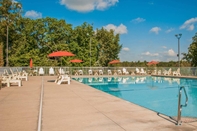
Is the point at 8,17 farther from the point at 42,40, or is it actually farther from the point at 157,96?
the point at 157,96

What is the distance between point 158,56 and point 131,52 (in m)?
4.89

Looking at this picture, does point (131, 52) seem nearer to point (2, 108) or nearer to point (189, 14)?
point (189, 14)

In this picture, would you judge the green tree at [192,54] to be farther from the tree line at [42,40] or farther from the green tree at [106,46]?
the green tree at [106,46]

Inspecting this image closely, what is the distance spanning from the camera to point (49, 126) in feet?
12.9

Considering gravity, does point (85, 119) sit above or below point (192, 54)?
below

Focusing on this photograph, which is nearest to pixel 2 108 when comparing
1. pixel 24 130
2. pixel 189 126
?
pixel 24 130

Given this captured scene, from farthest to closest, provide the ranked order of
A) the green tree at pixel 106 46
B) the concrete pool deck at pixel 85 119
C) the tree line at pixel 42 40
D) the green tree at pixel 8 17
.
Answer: the green tree at pixel 106 46 < the green tree at pixel 8 17 < the tree line at pixel 42 40 < the concrete pool deck at pixel 85 119

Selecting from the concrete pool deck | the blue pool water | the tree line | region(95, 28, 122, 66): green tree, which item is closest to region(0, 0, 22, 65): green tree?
the tree line

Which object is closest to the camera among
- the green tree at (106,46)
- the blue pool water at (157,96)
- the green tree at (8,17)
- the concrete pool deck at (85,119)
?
the concrete pool deck at (85,119)

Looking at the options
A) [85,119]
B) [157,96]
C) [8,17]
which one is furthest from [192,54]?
[85,119]

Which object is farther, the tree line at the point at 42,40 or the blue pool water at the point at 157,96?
the tree line at the point at 42,40

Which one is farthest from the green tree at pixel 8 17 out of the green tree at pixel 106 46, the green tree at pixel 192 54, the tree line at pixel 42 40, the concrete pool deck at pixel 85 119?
the green tree at pixel 192 54

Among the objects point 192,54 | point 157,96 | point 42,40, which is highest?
point 42,40

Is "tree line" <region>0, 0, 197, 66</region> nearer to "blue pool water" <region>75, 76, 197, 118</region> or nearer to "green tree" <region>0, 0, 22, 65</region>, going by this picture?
"green tree" <region>0, 0, 22, 65</region>
